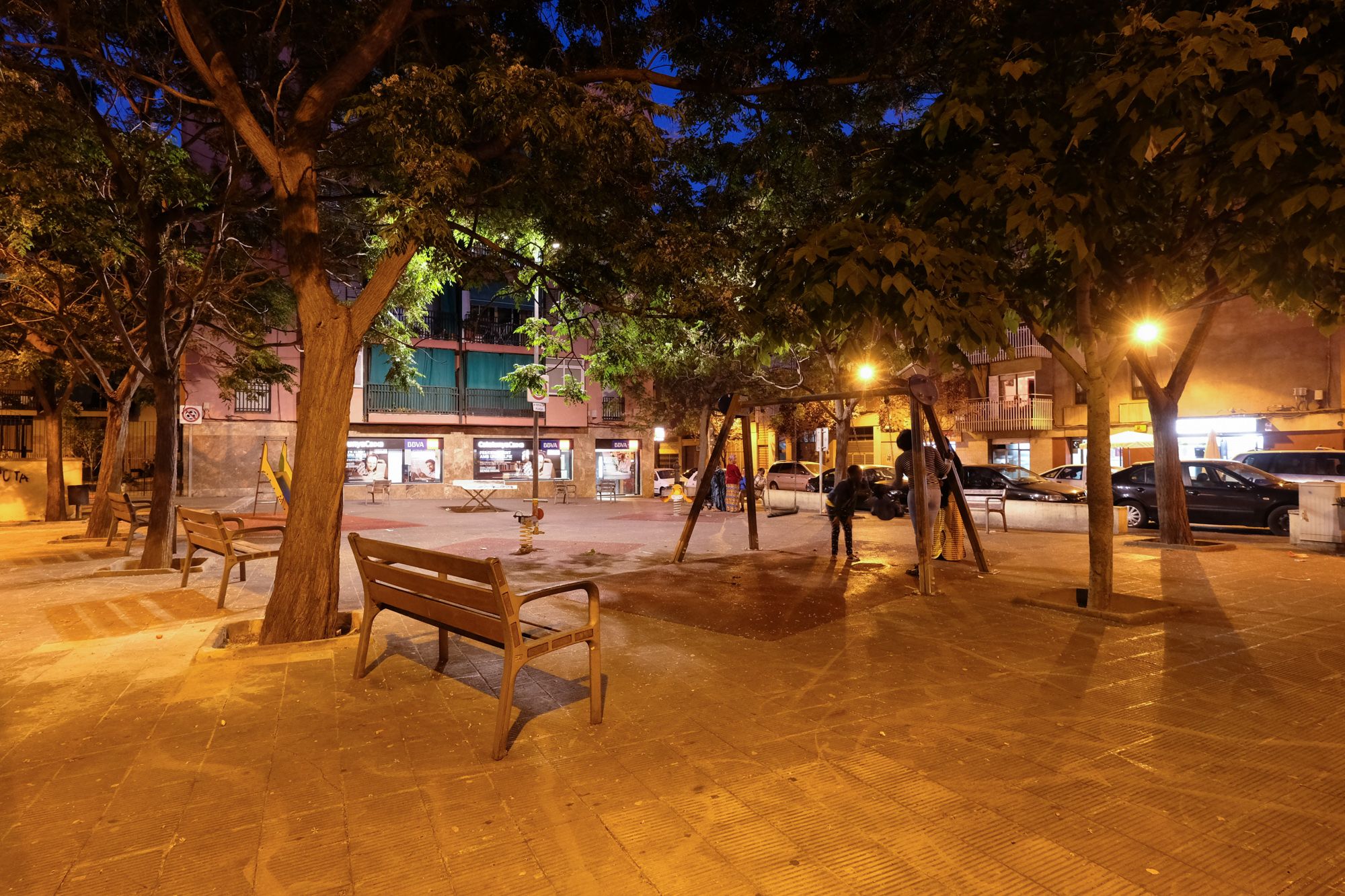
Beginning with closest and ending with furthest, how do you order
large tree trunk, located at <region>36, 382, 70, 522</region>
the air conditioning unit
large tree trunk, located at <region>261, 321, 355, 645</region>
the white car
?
large tree trunk, located at <region>261, 321, 355, 645</region> → the air conditioning unit → large tree trunk, located at <region>36, 382, 70, 522</region> → the white car

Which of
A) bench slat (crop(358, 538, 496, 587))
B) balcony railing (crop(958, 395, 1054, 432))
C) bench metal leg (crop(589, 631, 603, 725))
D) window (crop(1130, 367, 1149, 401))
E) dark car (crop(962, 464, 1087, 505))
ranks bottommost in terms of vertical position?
bench metal leg (crop(589, 631, 603, 725))

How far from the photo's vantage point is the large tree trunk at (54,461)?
62.5 feet

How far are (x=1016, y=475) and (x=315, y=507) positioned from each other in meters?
19.5

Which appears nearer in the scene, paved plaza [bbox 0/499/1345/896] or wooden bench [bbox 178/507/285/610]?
paved plaza [bbox 0/499/1345/896]

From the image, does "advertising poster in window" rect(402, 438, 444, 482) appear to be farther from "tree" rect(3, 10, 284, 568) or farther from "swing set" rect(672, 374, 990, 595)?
"swing set" rect(672, 374, 990, 595)

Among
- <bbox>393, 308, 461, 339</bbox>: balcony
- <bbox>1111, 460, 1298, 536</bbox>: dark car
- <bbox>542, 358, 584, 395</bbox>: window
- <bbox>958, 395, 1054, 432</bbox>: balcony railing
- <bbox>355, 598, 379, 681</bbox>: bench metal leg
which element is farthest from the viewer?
<bbox>958, 395, 1054, 432</bbox>: balcony railing

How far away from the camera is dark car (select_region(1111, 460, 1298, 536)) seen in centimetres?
1445

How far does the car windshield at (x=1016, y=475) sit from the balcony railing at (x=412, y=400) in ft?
70.6

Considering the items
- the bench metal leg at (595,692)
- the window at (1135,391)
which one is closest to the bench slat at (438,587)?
the bench metal leg at (595,692)

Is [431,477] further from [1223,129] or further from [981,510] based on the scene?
[1223,129]

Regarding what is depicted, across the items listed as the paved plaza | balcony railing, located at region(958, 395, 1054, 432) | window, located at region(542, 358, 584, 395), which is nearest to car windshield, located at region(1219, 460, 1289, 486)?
the paved plaza

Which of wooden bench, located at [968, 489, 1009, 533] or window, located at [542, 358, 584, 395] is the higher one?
window, located at [542, 358, 584, 395]

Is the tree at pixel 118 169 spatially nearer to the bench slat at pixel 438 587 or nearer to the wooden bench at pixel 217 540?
the wooden bench at pixel 217 540

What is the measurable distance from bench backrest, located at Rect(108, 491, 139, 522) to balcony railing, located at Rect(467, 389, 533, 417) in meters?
20.9
